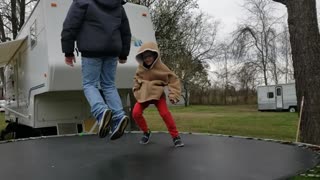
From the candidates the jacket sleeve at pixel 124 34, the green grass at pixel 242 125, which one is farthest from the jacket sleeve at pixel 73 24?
the green grass at pixel 242 125

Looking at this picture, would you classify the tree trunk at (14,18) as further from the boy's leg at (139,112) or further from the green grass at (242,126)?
the boy's leg at (139,112)

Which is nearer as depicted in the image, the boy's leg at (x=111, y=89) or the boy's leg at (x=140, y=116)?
the boy's leg at (x=111, y=89)

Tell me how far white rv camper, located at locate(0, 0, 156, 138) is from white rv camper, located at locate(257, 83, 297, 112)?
87.3 feet

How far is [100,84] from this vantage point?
4.61m

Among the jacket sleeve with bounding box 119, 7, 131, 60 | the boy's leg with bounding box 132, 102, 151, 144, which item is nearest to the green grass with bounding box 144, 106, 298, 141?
the boy's leg with bounding box 132, 102, 151, 144

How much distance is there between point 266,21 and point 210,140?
39.6 metres

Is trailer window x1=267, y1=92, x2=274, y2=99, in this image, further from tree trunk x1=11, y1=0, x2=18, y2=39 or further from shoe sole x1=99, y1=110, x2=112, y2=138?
shoe sole x1=99, y1=110, x2=112, y2=138

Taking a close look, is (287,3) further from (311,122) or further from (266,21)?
(266,21)

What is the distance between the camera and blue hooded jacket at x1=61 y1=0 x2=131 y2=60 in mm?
4246

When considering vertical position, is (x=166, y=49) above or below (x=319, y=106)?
above

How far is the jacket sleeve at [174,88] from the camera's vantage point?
15.6ft

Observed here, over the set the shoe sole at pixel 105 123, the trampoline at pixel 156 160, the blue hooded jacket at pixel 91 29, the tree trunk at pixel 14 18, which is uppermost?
the tree trunk at pixel 14 18

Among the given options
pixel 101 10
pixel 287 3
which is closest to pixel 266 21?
pixel 287 3

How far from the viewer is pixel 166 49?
1463cm
